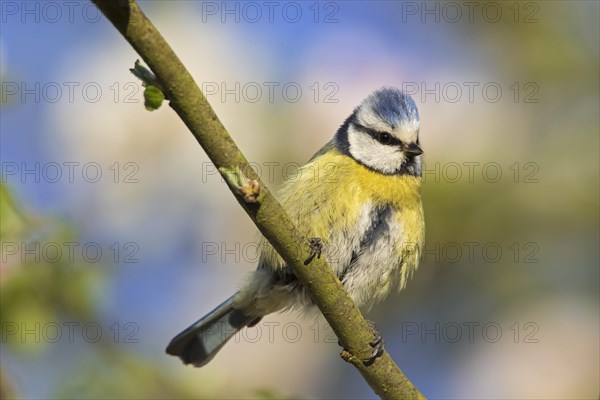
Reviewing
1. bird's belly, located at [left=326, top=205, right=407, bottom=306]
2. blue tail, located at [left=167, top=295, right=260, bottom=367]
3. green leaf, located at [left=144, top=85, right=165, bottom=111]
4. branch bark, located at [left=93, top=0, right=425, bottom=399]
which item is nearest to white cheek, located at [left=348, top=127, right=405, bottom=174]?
bird's belly, located at [left=326, top=205, right=407, bottom=306]

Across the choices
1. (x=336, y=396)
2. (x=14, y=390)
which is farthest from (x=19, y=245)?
(x=336, y=396)

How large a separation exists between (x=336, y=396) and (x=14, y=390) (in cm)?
173

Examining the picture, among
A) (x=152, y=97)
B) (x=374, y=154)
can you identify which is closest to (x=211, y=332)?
(x=374, y=154)

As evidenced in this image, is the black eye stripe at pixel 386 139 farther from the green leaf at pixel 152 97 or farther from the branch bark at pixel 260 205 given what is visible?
the green leaf at pixel 152 97

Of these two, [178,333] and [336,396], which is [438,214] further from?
[178,333]

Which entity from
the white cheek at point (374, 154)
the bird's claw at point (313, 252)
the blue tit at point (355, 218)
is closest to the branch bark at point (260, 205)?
the bird's claw at point (313, 252)

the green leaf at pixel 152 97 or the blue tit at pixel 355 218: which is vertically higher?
the green leaf at pixel 152 97

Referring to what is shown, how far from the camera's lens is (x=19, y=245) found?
1.83 metres

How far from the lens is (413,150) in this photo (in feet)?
8.50

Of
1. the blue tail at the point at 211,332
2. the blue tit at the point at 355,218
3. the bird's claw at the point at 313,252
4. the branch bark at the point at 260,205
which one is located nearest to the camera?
the branch bark at the point at 260,205

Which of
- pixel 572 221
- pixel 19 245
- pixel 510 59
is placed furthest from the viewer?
pixel 510 59

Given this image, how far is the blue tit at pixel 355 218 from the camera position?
7.80 ft

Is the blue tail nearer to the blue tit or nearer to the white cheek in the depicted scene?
the blue tit

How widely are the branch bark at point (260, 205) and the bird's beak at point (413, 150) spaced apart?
96 centimetres
